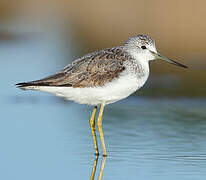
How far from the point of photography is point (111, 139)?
10.6 meters

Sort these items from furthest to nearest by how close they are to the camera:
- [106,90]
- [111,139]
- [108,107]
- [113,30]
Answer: [113,30] < [108,107] < [111,139] < [106,90]

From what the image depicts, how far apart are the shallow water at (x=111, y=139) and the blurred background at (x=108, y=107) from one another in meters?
0.02

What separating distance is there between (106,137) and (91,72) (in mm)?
1311

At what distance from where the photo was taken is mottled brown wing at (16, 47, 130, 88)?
981 cm

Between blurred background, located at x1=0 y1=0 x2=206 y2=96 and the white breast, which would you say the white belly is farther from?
blurred background, located at x1=0 y1=0 x2=206 y2=96

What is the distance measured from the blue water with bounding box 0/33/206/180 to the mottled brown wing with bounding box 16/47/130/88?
0.96 metres

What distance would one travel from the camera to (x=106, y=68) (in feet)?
32.5

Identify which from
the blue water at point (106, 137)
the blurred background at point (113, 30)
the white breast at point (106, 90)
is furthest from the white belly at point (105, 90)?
the blurred background at point (113, 30)

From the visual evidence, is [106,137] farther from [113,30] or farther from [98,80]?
[113,30]

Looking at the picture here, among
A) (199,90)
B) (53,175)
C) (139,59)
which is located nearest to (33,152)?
(53,175)

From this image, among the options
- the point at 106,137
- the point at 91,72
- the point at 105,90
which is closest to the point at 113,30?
the point at 106,137

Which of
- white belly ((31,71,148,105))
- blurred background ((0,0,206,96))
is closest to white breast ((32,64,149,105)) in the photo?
white belly ((31,71,148,105))

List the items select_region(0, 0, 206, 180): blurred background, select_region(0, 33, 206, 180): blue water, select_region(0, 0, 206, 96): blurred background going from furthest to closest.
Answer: select_region(0, 0, 206, 96): blurred background, select_region(0, 0, 206, 180): blurred background, select_region(0, 33, 206, 180): blue water

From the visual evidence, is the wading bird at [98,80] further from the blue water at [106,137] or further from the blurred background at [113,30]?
the blurred background at [113,30]
